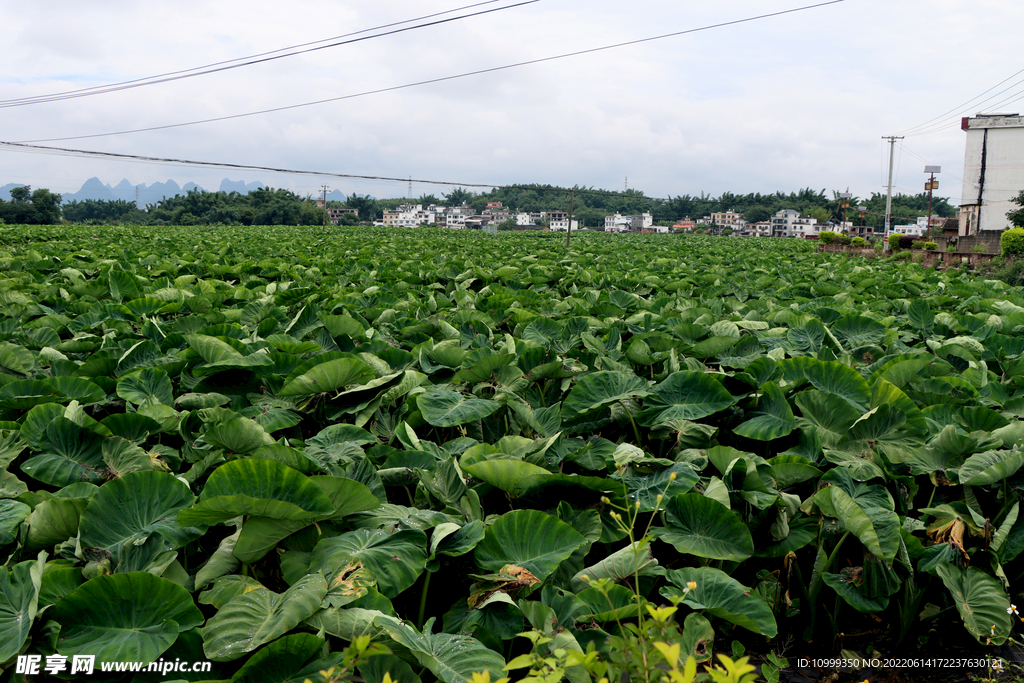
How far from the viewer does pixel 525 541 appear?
1468mm

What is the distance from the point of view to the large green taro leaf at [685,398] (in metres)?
2.02

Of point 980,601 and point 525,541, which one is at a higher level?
point 525,541

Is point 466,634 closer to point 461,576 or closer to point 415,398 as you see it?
point 461,576

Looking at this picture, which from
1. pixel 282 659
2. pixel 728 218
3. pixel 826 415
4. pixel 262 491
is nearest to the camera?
pixel 282 659

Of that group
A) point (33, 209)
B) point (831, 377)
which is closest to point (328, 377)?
point (831, 377)

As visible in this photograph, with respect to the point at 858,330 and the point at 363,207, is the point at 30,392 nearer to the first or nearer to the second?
the point at 858,330

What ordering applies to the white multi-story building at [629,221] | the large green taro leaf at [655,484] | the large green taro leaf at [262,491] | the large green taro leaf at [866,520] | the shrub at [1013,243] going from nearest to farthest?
the large green taro leaf at [262,491] < the large green taro leaf at [866,520] < the large green taro leaf at [655,484] < the shrub at [1013,243] < the white multi-story building at [629,221]

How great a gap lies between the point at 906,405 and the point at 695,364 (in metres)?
0.79

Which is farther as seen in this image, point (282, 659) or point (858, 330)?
point (858, 330)

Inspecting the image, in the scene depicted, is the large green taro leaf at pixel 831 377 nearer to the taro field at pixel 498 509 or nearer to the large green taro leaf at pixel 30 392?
the taro field at pixel 498 509

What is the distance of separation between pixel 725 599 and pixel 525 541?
0.50 metres

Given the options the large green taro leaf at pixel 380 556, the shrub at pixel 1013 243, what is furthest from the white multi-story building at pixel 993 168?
the large green taro leaf at pixel 380 556

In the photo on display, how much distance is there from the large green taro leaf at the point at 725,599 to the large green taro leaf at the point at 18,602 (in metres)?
1.28

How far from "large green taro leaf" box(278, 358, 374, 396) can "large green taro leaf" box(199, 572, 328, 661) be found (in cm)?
93
